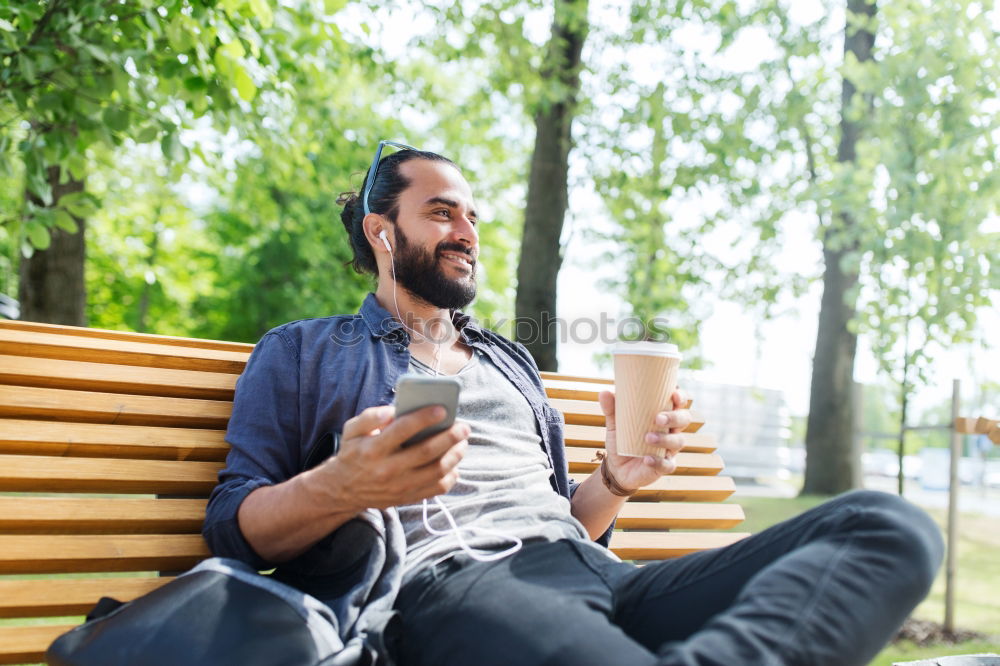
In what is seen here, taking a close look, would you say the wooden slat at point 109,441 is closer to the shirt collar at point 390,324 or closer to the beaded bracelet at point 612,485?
the shirt collar at point 390,324

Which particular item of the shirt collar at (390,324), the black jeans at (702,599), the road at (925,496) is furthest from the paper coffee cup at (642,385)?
the road at (925,496)

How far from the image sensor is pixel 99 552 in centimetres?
217

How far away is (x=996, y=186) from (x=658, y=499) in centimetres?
461

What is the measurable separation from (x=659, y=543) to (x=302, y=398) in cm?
159

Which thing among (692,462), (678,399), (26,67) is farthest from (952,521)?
(26,67)

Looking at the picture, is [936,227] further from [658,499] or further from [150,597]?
[150,597]

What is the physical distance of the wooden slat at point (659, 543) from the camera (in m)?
3.05

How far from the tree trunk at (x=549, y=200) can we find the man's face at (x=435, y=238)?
4.00m

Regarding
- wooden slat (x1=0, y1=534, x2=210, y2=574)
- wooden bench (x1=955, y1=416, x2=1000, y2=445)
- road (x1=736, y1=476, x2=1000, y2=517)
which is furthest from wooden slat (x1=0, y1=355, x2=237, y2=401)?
road (x1=736, y1=476, x2=1000, y2=517)

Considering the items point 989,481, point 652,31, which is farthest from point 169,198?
point 989,481

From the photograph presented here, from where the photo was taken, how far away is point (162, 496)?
2.49m

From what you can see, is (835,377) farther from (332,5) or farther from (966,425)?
(332,5)

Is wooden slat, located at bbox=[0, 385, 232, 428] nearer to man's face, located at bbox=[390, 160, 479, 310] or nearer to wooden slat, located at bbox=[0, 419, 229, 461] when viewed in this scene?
wooden slat, located at bbox=[0, 419, 229, 461]

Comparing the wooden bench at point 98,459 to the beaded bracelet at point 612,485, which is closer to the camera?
the wooden bench at point 98,459
